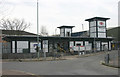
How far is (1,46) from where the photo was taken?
36219mm

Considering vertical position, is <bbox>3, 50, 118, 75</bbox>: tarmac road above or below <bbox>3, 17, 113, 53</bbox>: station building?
below

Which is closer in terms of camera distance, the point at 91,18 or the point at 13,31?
the point at 91,18

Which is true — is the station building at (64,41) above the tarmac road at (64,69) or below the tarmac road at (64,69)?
above

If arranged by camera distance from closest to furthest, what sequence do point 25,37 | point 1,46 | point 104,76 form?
point 104,76 < point 1,46 < point 25,37

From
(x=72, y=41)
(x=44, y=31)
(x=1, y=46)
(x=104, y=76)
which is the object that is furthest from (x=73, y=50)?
(x=44, y=31)

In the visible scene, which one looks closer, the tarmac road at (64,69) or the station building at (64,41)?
the tarmac road at (64,69)

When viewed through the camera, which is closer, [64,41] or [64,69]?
[64,69]

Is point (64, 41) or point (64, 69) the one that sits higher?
point (64, 41)

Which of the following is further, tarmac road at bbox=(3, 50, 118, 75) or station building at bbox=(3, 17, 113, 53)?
station building at bbox=(3, 17, 113, 53)

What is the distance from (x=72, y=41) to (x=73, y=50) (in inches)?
104

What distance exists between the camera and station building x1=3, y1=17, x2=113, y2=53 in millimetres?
38875

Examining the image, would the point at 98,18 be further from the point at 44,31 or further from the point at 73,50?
the point at 44,31

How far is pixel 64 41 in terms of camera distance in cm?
4559

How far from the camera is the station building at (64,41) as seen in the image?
3888 centimetres
